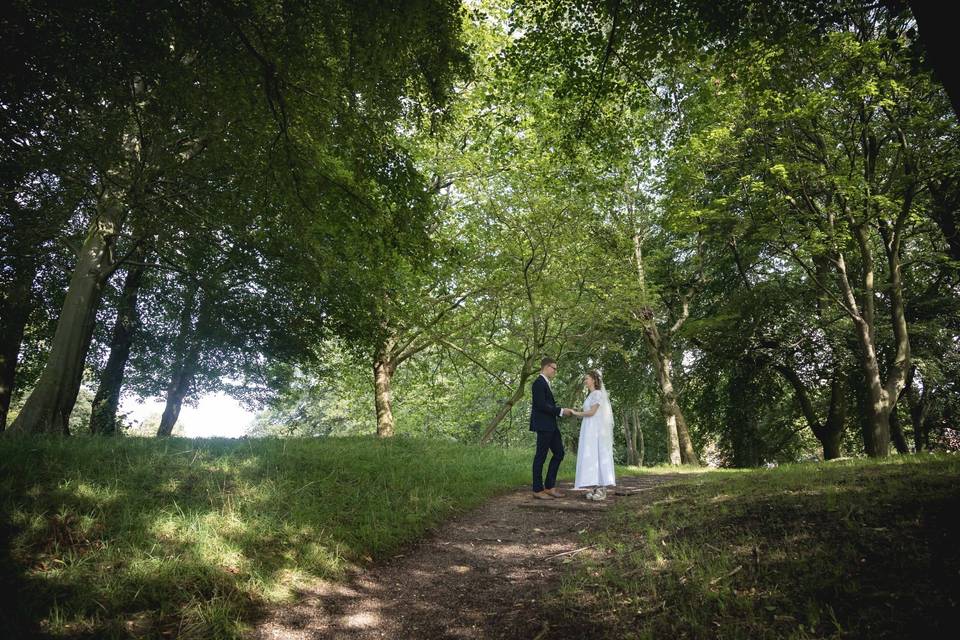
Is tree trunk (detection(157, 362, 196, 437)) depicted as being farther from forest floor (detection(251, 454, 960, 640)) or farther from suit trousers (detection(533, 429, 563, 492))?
forest floor (detection(251, 454, 960, 640))

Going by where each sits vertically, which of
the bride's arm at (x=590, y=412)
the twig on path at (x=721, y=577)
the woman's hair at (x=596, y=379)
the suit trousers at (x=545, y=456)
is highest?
the woman's hair at (x=596, y=379)

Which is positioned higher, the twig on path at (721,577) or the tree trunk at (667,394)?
the tree trunk at (667,394)

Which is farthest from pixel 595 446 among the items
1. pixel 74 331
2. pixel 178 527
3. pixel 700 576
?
pixel 74 331

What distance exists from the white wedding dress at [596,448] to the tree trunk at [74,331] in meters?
9.62

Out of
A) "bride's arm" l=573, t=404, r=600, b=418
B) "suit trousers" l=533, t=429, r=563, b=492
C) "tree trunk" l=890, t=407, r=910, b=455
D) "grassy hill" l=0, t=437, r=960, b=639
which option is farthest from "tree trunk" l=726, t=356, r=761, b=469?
"grassy hill" l=0, t=437, r=960, b=639

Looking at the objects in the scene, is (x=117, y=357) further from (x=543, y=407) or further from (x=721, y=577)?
(x=721, y=577)

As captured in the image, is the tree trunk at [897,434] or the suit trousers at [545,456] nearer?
the suit trousers at [545,456]

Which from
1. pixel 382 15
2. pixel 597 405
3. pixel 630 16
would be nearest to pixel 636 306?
pixel 597 405

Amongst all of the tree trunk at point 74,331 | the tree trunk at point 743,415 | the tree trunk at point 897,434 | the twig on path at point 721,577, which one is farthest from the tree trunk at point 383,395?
the tree trunk at point 897,434

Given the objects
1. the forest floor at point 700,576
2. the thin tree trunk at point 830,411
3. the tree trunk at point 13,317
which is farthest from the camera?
the thin tree trunk at point 830,411

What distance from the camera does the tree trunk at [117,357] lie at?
46.5 feet

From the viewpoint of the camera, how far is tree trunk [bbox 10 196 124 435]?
9133 millimetres

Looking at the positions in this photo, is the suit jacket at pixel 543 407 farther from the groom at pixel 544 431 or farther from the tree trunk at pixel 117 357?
the tree trunk at pixel 117 357

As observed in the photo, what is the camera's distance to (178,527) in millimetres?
4551
